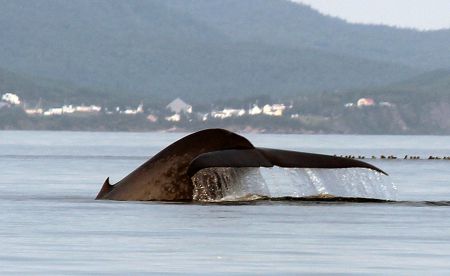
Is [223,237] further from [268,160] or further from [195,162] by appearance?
[268,160]

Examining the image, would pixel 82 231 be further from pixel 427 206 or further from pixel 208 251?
pixel 427 206

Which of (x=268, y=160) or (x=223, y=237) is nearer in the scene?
(x=223, y=237)

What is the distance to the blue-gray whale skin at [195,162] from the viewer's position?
1417 inches

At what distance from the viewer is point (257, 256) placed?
29469 millimetres

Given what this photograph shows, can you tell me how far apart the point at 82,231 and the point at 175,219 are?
2798 mm

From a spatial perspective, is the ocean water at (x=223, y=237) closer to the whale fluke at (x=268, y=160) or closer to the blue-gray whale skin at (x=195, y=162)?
the blue-gray whale skin at (x=195, y=162)

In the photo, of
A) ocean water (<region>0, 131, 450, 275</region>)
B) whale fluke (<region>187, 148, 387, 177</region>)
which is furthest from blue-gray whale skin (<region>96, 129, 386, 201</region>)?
ocean water (<region>0, 131, 450, 275</region>)

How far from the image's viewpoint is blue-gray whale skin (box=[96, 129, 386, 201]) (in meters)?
36.0

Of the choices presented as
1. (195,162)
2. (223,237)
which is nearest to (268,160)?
(195,162)

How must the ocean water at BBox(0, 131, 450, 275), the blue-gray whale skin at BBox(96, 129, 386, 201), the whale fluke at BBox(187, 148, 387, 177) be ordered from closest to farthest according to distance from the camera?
the ocean water at BBox(0, 131, 450, 275)
the whale fluke at BBox(187, 148, 387, 177)
the blue-gray whale skin at BBox(96, 129, 386, 201)

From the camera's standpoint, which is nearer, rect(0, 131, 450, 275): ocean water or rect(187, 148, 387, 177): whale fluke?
rect(0, 131, 450, 275): ocean water

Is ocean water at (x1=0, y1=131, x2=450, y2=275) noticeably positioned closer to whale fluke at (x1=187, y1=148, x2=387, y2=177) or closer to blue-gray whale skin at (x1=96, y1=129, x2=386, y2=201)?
blue-gray whale skin at (x1=96, y1=129, x2=386, y2=201)

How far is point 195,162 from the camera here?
35375mm

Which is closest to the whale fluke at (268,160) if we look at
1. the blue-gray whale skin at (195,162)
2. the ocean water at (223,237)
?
the blue-gray whale skin at (195,162)
